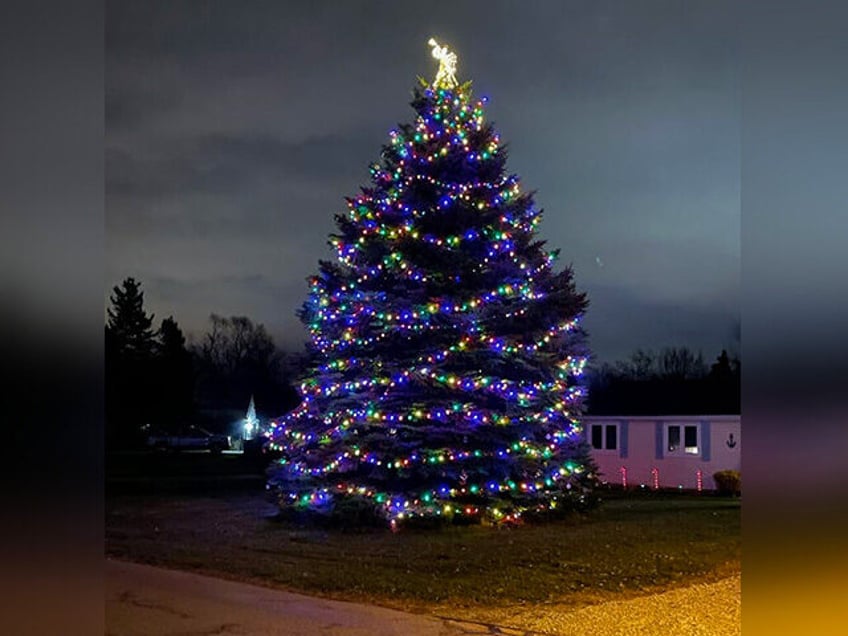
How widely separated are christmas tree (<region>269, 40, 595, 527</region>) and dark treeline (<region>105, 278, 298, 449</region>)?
8.90m

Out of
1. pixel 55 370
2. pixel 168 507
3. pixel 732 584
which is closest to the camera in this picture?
pixel 55 370

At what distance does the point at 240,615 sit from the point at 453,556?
326 centimetres

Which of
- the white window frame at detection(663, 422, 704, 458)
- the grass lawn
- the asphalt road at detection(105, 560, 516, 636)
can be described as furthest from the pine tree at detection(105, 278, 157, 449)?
the asphalt road at detection(105, 560, 516, 636)

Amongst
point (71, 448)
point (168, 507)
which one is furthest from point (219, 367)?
point (71, 448)

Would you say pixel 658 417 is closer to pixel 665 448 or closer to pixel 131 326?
pixel 665 448

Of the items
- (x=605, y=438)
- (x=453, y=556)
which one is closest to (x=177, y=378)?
(x=605, y=438)

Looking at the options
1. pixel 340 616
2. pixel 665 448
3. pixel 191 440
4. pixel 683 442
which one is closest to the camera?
pixel 340 616

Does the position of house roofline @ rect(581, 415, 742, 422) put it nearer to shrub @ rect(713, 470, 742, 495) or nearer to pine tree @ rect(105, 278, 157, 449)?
shrub @ rect(713, 470, 742, 495)

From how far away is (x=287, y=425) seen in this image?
12.2m

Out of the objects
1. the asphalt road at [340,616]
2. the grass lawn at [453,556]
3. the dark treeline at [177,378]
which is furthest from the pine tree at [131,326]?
the asphalt road at [340,616]

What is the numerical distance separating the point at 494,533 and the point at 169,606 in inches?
204

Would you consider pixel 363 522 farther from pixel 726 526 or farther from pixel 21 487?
pixel 21 487

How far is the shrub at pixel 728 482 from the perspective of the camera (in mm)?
18311

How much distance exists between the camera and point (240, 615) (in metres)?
6.12
